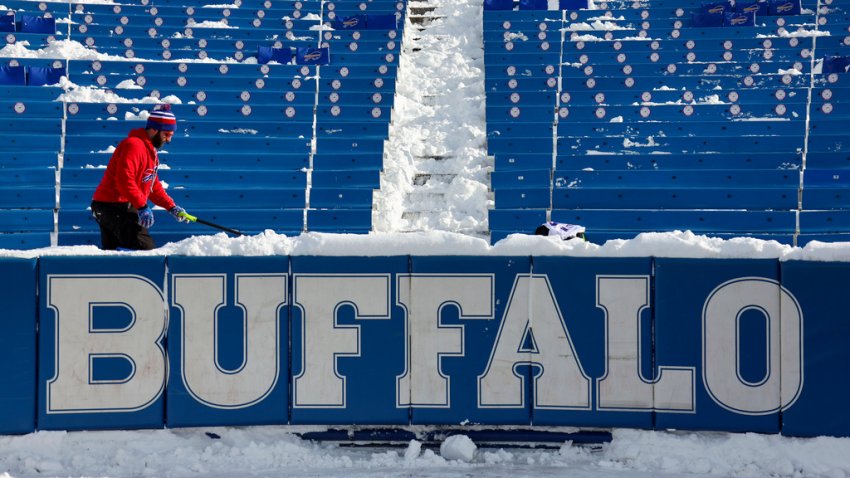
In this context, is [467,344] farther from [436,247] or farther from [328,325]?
[328,325]

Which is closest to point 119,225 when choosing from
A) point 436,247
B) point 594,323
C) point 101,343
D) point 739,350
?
point 101,343

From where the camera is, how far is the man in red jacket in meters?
7.60

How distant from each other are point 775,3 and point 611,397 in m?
10.0

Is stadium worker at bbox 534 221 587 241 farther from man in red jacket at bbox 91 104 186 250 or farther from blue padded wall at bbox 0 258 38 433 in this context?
blue padded wall at bbox 0 258 38 433

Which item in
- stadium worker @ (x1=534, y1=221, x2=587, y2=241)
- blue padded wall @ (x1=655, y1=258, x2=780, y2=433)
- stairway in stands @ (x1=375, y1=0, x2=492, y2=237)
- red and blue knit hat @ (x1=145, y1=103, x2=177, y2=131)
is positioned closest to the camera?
blue padded wall @ (x1=655, y1=258, x2=780, y2=433)

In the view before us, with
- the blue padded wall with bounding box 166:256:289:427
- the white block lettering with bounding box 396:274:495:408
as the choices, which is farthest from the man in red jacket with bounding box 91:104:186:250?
the white block lettering with bounding box 396:274:495:408

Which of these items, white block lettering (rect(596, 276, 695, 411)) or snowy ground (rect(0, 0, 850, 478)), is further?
white block lettering (rect(596, 276, 695, 411))

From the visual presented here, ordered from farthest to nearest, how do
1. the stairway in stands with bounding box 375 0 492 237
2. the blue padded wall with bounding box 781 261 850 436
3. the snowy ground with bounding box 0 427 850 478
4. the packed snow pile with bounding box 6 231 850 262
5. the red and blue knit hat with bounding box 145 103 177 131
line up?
the stairway in stands with bounding box 375 0 492 237
the red and blue knit hat with bounding box 145 103 177 131
the packed snow pile with bounding box 6 231 850 262
the blue padded wall with bounding box 781 261 850 436
the snowy ground with bounding box 0 427 850 478

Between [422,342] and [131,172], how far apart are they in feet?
10.3

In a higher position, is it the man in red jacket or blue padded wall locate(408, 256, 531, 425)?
the man in red jacket

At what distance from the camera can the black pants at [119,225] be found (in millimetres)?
7746

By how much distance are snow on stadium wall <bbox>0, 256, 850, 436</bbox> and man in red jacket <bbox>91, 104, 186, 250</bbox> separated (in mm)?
2052

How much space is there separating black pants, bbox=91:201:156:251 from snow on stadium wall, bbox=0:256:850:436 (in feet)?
7.09

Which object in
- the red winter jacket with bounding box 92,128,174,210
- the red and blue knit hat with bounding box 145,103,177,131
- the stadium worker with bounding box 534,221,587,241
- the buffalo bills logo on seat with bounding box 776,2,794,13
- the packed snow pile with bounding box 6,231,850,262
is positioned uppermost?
the buffalo bills logo on seat with bounding box 776,2,794,13
